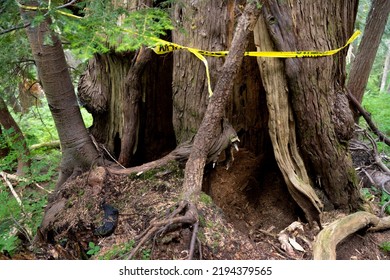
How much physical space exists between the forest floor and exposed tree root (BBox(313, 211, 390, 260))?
0.40 feet

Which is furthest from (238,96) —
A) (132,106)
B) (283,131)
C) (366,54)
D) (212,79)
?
(366,54)

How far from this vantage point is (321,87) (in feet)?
11.2

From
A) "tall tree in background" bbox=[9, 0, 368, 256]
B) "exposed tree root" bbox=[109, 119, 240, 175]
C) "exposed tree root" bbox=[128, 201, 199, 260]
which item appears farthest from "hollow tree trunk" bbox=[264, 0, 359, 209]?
"exposed tree root" bbox=[128, 201, 199, 260]

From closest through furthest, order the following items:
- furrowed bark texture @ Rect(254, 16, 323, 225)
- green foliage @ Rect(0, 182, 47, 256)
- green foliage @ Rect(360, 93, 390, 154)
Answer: furrowed bark texture @ Rect(254, 16, 323, 225), green foliage @ Rect(0, 182, 47, 256), green foliage @ Rect(360, 93, 390, 154)

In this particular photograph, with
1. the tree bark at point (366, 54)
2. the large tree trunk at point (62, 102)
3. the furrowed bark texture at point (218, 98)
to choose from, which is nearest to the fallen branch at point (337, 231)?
the furrowed bark texture at point (218, 98)

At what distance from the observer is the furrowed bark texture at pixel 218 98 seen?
2.68 m

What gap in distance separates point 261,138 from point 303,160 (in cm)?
52

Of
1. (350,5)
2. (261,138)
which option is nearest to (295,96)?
(261,138)

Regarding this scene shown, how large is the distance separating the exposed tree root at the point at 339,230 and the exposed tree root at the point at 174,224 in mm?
1114

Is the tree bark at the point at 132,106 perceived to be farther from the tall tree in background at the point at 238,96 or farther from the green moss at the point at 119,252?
the green moss at the point at 119,252

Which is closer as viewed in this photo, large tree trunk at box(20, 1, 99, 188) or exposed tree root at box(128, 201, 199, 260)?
exposed tree root at box(128, 201, 199, 260)

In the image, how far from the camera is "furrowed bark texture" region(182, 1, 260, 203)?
268 centimetres

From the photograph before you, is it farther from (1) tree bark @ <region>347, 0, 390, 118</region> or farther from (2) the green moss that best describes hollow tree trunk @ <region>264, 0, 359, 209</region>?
(1) tree bark @ <region>347, 0, 390, 118</region>

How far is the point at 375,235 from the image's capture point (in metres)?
3.63
